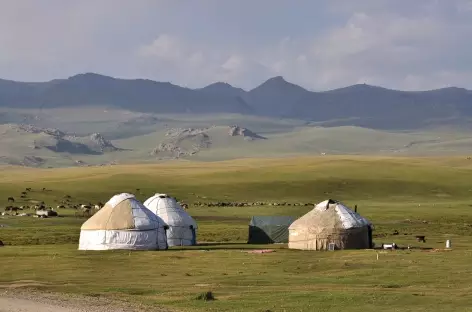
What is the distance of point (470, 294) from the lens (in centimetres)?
3841

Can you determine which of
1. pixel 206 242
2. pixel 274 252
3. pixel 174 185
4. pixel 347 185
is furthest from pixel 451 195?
pixel 274 252

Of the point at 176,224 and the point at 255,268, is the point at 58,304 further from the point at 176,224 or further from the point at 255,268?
the point at 176,224

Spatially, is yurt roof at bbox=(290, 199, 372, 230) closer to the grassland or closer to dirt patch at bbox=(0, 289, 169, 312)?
the grassland

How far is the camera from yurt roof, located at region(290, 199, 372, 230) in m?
65.7

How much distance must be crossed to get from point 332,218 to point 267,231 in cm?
965

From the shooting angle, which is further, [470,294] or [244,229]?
[244,229]

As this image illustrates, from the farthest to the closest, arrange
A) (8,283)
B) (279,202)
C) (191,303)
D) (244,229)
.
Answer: (279,202), (244,229), (8,283), (191,303)

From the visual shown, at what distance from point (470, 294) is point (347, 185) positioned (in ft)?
386

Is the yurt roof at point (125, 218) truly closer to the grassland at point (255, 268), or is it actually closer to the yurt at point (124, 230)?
the yurt at point (124, 230)

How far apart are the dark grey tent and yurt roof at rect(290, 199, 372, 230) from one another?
7.01m

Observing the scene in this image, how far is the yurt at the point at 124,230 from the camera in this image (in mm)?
66000

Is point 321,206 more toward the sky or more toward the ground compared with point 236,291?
more toward the sky

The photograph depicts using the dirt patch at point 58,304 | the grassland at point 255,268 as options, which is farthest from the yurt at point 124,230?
the dirt patch at point 58,304

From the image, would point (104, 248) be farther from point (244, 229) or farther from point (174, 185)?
point (174, 185)
